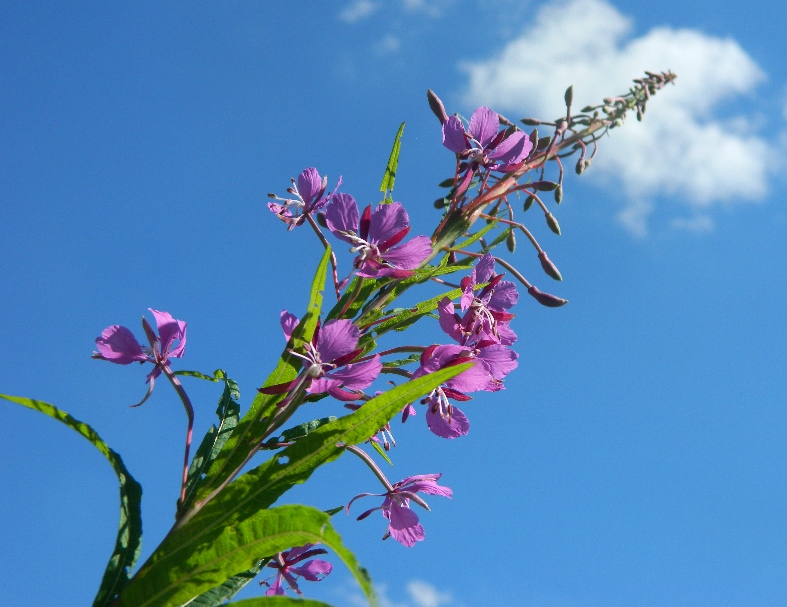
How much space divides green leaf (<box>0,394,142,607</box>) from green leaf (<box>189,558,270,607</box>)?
185 mm

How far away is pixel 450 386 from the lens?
199cm

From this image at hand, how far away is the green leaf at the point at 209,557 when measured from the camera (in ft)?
5.16

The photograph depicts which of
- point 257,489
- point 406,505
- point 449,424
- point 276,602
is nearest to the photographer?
point 276,602

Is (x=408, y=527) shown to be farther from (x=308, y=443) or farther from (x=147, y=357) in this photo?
(x=147, y=357)

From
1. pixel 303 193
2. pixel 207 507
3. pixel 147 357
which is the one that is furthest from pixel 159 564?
pixel 303 193

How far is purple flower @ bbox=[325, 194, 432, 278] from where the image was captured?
1902 millimetres

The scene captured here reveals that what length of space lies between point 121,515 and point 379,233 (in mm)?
962

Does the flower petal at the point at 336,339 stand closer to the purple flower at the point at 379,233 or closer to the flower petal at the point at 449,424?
the purple flower at the point at 379,233

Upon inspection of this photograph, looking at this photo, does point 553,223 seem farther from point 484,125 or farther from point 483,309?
point 483,309

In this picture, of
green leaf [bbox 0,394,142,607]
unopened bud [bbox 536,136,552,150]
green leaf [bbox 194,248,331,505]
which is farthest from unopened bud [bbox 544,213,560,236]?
green leaf [bbox 0,394,142,607]

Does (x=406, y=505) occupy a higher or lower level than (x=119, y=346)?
lower

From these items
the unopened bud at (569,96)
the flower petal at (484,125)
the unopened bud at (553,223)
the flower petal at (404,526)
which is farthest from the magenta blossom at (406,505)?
the unopened bud at (569,96)

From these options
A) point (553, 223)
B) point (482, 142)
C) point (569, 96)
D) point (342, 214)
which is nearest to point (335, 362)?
point (342, 214)

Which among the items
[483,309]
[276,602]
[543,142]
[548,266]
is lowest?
[276,602]
